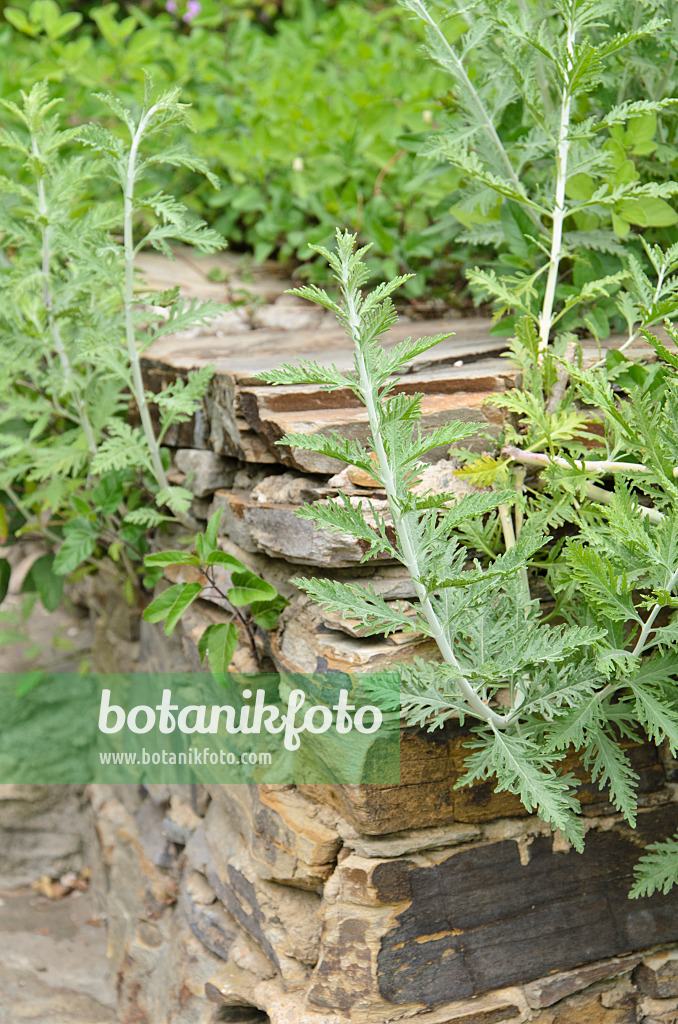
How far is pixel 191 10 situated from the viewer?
167 inches

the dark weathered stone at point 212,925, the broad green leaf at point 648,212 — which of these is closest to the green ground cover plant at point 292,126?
the broad green leaf at point 648,212

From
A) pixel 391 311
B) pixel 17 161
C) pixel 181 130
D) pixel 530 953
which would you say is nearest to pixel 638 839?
pixel 530 953

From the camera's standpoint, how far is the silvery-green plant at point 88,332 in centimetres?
194

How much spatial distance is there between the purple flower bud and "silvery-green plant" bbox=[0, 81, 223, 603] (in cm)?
208

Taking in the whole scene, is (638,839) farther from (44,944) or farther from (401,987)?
(44,944)

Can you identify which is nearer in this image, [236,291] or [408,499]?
[408,499]

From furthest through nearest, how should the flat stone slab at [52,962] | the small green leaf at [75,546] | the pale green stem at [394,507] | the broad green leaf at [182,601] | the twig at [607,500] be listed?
the flat stone slab at [52,962], the small green leaf at [75,546], the broad green leaf at [182,601], the twig at [607,500], the pale green stem at [394,507]

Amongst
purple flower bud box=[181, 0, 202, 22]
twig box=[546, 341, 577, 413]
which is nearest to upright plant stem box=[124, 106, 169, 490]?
twig box=[546, 341, 577, 413]

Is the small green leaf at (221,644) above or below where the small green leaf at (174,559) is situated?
below

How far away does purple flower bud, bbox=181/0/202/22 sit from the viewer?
418 cm

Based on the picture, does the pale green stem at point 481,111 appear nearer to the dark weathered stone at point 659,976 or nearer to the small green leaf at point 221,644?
the small green leaf at point 221,644

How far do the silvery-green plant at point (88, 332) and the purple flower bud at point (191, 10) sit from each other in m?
2.08

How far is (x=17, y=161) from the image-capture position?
302 centimetres

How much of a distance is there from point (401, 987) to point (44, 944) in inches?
67.2
